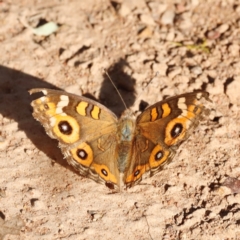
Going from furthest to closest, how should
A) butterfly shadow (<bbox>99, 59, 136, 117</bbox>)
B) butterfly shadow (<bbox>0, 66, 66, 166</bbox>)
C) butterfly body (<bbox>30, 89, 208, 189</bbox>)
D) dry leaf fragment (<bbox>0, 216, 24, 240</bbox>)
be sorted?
butterfly shadow (<bbox>99, 59, 136, 117</bbox>)
butterfly shadow (<bbox>0, 66, 66, 166</bbox>)
butterfly body (<bbox>30, 89, 208, 189</bbox>)
dry leaf fragment (<bbox>0, 216, 24, 240</bbox>)

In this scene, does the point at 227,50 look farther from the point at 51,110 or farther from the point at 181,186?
the point at 51,110

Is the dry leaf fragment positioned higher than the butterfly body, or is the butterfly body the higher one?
the butterfly body

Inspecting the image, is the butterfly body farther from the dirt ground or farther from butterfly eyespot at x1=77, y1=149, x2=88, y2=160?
the dirt ground

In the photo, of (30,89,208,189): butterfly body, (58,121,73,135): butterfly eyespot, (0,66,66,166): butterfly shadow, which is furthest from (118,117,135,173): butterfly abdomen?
(0,66,66,166): butterfly shadow

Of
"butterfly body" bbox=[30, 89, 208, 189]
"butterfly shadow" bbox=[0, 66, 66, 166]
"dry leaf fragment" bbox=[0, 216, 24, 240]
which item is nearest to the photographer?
"dry leaf fragment" bbox=[0, 216, 24, 240]

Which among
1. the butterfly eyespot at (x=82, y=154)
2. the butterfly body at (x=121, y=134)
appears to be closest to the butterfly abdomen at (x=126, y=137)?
→ the butterfly body at (x=121, y=134)

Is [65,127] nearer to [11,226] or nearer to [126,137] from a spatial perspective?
[126,137]

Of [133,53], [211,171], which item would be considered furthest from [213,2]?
[211,171]
